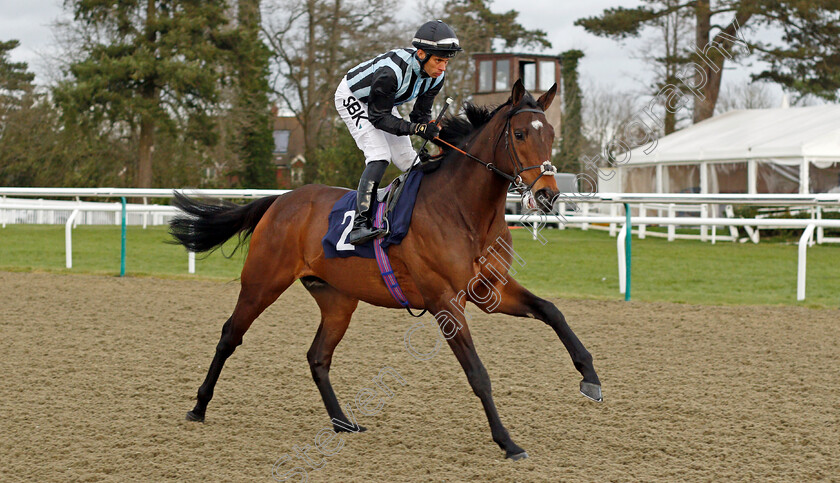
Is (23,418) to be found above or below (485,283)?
below

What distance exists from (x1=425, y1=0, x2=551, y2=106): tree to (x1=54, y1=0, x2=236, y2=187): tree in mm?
7771

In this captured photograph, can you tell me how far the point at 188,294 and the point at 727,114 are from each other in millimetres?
19465

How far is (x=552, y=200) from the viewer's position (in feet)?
11.6

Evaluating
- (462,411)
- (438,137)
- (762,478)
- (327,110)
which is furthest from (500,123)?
(327,110)

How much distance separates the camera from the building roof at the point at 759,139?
18219mm

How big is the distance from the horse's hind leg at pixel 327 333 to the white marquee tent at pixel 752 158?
14508 mm

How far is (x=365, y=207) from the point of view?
4277mm

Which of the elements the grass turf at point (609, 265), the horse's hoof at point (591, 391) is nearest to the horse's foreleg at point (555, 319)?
the horse's hoof at point (591, 391)

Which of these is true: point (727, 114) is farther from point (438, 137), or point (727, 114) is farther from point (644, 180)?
point (438, 137)

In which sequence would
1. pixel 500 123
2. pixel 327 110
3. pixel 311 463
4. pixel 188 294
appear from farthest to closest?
pixel 327 110, pixel 188 294, pixel 500 123, pixel 311 463

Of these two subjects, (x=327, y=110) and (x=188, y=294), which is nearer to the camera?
(x=188, y=294)

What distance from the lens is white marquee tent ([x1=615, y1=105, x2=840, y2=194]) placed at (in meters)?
18.3

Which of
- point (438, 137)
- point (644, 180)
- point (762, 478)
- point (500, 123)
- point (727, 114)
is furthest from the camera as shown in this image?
point (727, 114)

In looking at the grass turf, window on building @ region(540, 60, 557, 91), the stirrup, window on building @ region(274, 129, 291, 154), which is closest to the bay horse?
the stirrup
